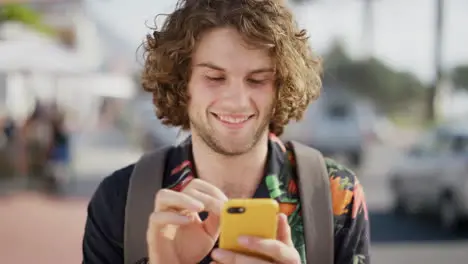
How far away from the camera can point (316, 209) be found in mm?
1577

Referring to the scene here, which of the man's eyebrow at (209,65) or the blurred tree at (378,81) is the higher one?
the man's eyebrow at (209,65)

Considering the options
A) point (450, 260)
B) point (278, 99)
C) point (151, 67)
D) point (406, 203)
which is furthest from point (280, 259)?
point (406, 203)

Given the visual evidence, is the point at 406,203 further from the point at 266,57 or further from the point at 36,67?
the point at 266,57

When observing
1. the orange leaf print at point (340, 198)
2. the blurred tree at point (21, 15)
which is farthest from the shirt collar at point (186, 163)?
the blurred tree at point (21, 15)

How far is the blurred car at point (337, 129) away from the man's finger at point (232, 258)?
46.7 ft

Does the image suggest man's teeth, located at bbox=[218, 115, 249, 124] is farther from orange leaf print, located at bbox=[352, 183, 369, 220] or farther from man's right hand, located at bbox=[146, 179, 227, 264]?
orange leaf print, located at bbox=[352, 183, 369, 220]

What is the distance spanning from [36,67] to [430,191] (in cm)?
715

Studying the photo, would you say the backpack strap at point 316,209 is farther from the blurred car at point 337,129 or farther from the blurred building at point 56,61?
the blurred car at point 337,129

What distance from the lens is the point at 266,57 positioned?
1.62 m

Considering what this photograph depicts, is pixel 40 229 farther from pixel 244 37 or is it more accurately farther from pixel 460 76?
pixel 460 76

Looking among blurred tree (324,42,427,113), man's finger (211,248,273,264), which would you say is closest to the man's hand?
man's finger (211,248,273,264)

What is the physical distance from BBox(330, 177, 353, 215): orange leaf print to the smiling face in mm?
213

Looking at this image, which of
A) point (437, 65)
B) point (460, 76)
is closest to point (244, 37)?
point (437, 65)

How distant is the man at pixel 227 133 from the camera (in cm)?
157
